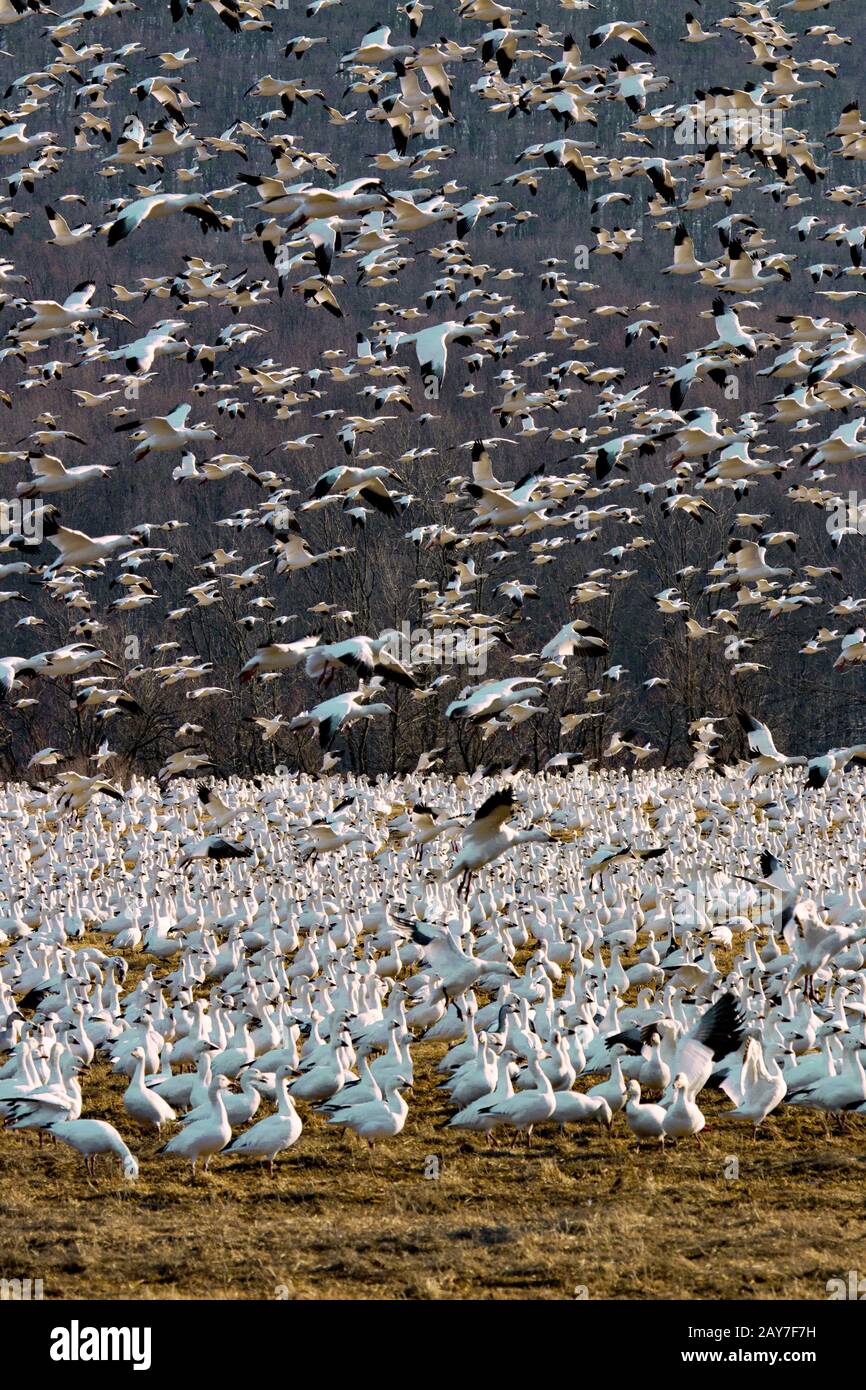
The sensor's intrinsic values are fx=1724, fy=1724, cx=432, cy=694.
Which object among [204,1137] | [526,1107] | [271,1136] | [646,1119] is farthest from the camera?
[526,1107]

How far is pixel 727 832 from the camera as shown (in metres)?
29.1

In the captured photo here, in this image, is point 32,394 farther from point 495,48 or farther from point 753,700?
point 495,48

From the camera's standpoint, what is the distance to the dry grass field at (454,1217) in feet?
34.9

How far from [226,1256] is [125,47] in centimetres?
2093

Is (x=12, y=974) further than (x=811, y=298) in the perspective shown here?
No

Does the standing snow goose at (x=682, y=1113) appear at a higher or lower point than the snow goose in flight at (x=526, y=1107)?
higher

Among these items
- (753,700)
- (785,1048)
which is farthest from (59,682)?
(785,1048)

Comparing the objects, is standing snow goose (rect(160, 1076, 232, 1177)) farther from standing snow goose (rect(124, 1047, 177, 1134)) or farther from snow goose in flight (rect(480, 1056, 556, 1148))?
snow goose in flight (rect(480, 1056, 556, 1148))

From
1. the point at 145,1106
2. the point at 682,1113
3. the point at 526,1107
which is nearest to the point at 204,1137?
the point at 145,1106

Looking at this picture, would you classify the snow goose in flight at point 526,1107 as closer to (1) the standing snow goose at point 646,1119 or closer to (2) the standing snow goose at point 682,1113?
(1) the standing snow goose at point 646,1119

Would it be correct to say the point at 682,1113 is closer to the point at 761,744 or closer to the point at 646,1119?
the point at 646,1119

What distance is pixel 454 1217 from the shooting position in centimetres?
1200

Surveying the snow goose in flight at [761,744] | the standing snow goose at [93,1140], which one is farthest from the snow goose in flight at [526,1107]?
the snow goose in flight at [761,744]

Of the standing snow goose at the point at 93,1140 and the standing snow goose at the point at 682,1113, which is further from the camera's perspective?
the standing snow goose at the point at 682,1113
